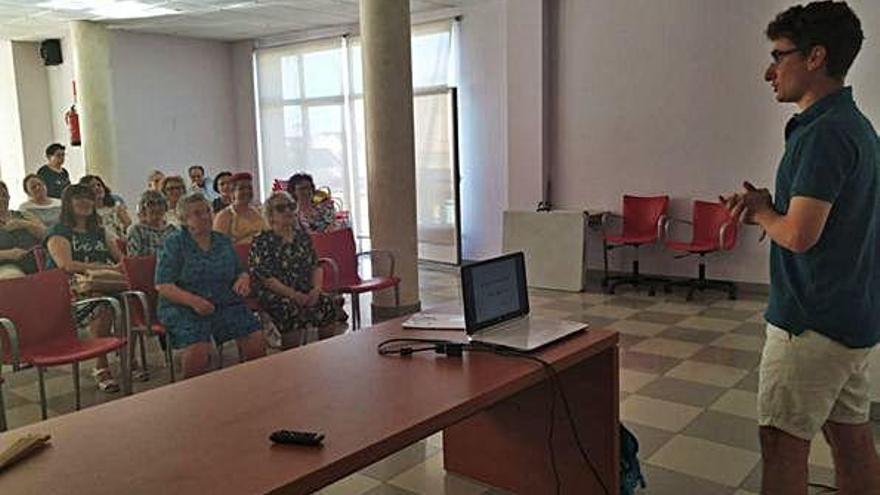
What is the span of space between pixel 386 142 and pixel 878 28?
3973 mm

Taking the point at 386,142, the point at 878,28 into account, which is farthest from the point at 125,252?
the point at 878,28

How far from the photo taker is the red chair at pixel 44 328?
358 centimetres

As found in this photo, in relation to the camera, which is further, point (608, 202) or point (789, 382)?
point (608, 202)

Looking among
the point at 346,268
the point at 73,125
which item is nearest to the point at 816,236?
the point at 346,268

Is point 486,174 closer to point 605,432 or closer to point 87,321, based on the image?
point 87,321

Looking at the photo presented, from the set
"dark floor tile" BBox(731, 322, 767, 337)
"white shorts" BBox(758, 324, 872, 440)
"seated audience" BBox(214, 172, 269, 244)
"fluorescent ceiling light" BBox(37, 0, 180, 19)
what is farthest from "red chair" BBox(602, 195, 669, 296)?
"fluorescent ceiling light" BBox(37, 0, 180, 19)

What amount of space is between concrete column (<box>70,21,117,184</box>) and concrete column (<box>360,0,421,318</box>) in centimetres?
475

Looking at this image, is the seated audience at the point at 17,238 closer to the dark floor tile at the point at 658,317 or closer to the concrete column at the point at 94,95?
the concrete column at the point at 94,95

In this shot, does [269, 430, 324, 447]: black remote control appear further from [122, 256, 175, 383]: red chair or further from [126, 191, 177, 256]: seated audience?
[126, 191, 177, 256]: seated audience

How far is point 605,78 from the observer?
23.7ft

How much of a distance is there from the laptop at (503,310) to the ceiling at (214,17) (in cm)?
614

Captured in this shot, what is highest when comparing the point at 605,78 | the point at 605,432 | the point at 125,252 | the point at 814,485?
the point at 605,78

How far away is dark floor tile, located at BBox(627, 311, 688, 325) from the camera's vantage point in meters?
5.71

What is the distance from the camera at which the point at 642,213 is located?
23.1 ft
